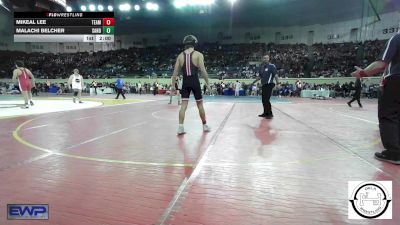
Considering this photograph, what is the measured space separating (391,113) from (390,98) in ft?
0.66

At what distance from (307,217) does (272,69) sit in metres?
7.50

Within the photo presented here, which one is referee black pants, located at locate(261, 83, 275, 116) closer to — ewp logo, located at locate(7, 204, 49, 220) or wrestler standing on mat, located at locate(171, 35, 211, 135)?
wrestler standing on mat, located at locate(171, 35, 211, 135)

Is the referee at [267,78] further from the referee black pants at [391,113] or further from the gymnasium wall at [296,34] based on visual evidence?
the gymnasium wall at [296,34]

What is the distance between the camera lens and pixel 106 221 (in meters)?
2.32

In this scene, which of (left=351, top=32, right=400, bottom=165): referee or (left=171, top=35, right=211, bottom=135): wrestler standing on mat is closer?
(left=351, top=32, right=400, bottom=165): referee

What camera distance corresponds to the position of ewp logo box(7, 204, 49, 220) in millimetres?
2386

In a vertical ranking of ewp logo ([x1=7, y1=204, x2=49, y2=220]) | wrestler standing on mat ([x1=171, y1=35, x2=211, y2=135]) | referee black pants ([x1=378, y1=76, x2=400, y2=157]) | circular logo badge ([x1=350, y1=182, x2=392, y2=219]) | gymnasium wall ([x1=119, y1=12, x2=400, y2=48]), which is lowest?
ewp logo ([x1=7, y1=204, x2=49, y2=220])

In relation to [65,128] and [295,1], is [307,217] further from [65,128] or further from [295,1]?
[295,1]

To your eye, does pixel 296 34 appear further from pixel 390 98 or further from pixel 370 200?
pixel 370 200

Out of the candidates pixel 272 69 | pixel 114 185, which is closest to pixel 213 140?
pixel 114 185

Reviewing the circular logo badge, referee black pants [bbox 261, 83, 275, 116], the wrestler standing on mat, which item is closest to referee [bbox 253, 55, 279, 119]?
referee black pants [bbox 261, 83, 275, 116]
